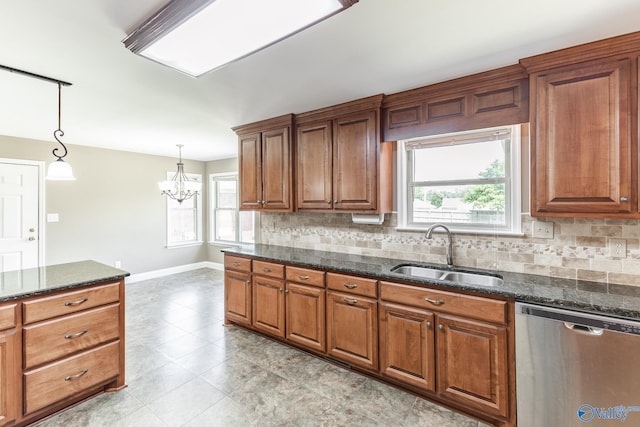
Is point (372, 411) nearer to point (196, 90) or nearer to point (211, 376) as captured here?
point (211, 376)

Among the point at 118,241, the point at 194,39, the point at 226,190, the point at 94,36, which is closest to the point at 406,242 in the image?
the point at 194,39

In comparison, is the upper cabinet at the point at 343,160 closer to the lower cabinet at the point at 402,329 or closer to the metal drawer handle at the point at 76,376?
the lower cabinet at the point at 402,329

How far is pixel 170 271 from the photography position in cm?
586

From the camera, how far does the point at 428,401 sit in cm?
213

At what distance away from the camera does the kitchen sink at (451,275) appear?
2238 mm

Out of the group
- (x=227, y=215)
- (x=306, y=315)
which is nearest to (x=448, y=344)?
(x=306, y=315)

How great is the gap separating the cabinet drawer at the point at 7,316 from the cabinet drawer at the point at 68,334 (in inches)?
3.3

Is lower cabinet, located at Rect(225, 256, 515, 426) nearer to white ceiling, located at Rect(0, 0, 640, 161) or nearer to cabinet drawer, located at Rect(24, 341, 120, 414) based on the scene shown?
cabinet drawer, located at Rect(24, 341, 120, 414)

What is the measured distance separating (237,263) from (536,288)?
2.70m

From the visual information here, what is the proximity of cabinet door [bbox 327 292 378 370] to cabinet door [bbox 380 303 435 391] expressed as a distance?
0.08 metres

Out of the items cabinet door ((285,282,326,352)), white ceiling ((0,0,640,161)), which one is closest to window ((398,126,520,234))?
white ceiling ((0,0,640,161))

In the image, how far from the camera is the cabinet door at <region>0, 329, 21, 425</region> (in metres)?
1.72

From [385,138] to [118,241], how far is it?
193 inches

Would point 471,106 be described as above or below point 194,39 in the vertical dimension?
below
